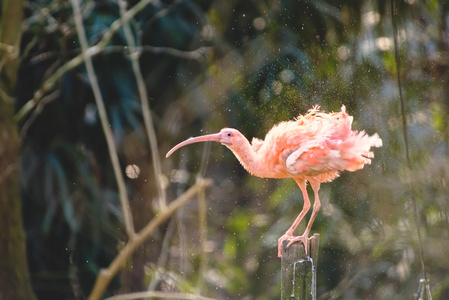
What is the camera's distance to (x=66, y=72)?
1.69 meters

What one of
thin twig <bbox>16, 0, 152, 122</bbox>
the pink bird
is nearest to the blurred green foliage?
thin twig <bbox>16, 0, 152, 122</bbox>

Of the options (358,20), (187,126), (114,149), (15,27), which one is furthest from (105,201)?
(358,20)

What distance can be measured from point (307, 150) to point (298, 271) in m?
0.16

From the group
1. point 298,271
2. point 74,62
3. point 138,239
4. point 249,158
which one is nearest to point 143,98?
point 74,62

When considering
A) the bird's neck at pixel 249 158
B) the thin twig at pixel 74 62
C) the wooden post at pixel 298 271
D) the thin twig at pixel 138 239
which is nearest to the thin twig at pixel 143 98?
the thin twig at pixel 74 62

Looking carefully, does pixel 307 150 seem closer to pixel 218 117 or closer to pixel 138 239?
pixel 138 239

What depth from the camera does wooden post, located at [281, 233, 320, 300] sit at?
0.85 metres

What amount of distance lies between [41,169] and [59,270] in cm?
27

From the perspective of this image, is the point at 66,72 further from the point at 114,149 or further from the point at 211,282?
the point at 211,282

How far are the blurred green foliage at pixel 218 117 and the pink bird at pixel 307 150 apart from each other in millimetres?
735

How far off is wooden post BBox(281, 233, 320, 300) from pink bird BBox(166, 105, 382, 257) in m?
0.03

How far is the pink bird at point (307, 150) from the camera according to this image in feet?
2.95

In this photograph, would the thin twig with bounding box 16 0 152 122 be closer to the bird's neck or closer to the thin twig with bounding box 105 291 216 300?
the thin twig with bounding box 105 291 216 300

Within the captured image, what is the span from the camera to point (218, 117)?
69.7 inches
